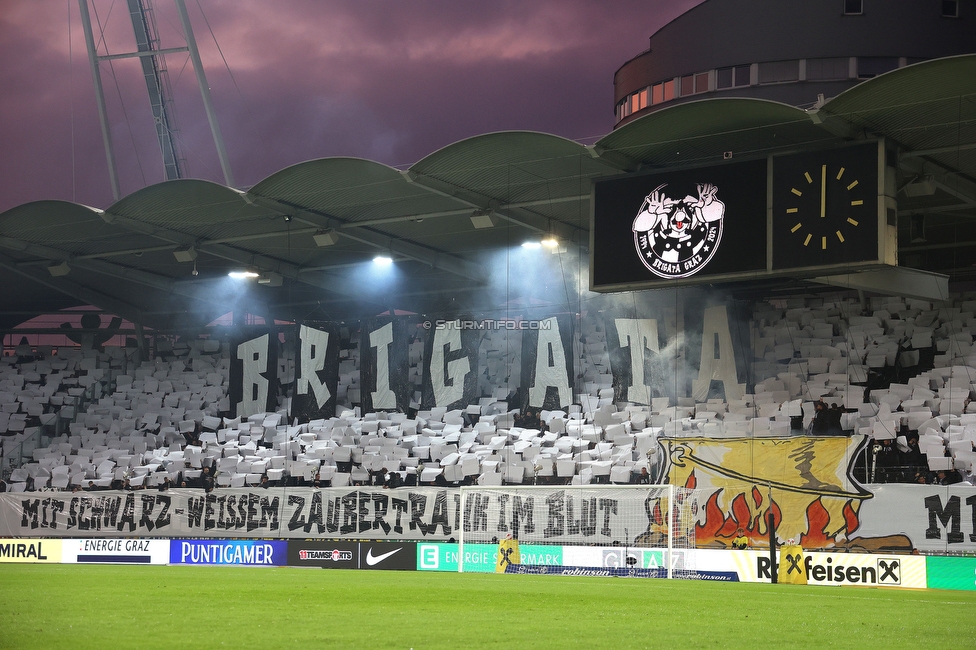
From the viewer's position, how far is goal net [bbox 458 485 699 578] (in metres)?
22.2

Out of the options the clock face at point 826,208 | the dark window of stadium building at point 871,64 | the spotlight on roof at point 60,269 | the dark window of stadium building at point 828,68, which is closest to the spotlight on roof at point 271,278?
the spotlight on roof at point 60,269

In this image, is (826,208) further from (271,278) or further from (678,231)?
(271,278)

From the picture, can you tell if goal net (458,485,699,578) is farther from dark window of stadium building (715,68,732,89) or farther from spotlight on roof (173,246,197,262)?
dark window of stadium building (715,68,732,89)

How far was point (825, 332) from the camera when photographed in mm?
31625

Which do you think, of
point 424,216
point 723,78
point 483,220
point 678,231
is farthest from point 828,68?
point 678,231

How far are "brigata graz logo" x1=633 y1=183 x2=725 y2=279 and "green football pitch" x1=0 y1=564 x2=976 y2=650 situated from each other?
7036 mm

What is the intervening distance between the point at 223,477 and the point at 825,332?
→ 17.7 meters

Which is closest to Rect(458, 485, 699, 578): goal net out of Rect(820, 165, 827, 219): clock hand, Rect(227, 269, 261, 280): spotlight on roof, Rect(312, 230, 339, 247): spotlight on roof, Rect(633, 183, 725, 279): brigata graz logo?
Rect(633, 183, 725, 279): brigata graz logo

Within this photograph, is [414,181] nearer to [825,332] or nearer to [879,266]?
[879,266]

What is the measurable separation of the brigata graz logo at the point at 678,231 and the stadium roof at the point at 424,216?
128 cm

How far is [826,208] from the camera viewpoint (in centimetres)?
2236

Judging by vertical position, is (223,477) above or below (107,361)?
below

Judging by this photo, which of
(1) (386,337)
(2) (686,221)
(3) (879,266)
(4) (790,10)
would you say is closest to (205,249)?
(1) (386,337)

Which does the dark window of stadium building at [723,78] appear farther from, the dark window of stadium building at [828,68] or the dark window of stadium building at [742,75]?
the dark window of stadium building at [828,68]
